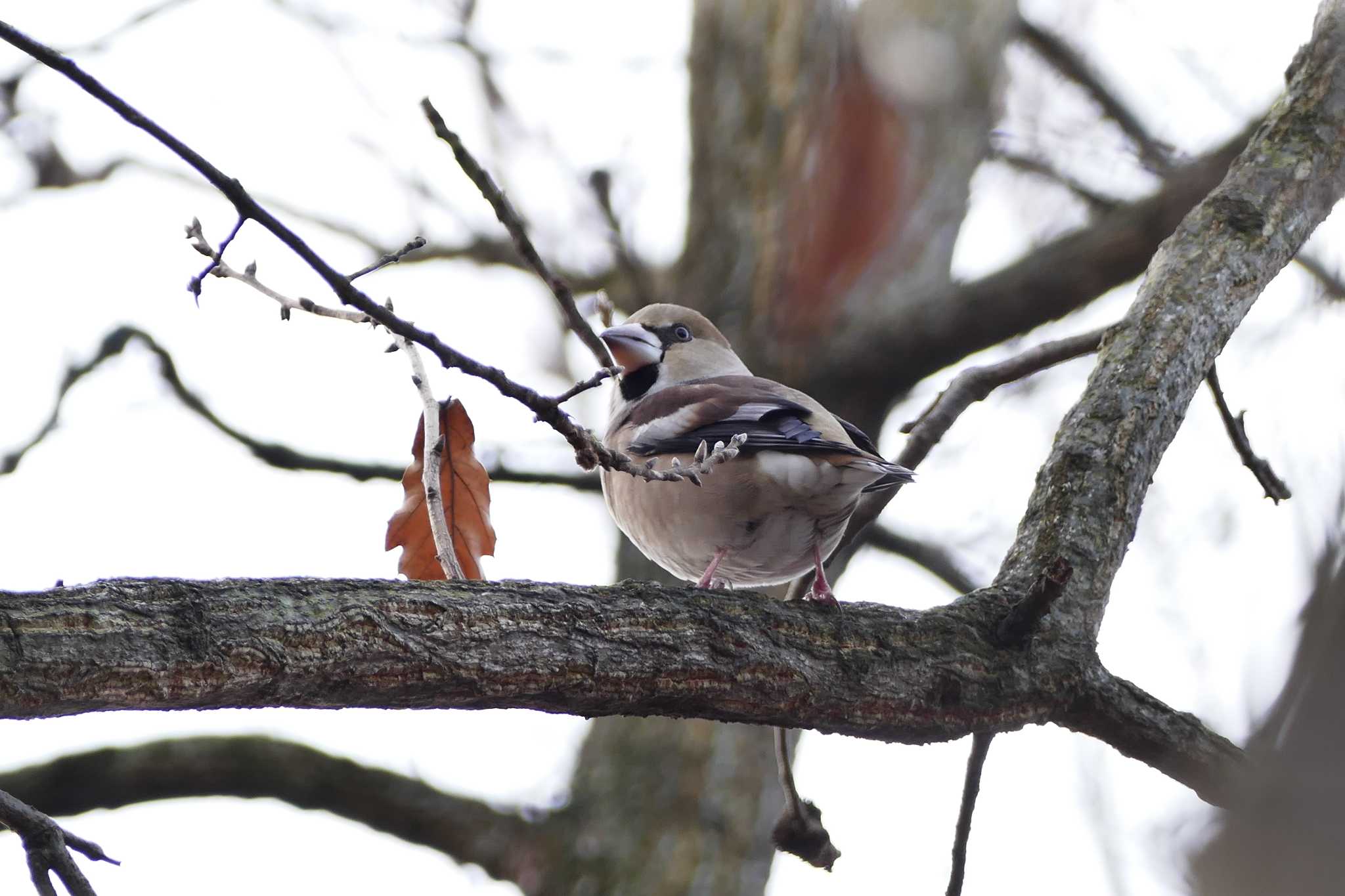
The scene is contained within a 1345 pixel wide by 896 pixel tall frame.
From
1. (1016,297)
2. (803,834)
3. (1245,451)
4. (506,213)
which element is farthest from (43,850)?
(1016,297)

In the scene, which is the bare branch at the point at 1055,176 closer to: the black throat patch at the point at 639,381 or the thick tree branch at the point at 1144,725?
the black throat patch at the point at 639,381

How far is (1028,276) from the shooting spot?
6434 millimetres

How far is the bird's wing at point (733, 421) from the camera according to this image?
364 centimetres

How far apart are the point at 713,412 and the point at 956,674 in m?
1.50

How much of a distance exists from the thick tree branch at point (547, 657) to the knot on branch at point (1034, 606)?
0.04m

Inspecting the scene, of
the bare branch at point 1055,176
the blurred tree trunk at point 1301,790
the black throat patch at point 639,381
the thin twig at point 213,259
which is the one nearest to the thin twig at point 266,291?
the thin twig at point 213,259

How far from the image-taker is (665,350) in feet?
17.5

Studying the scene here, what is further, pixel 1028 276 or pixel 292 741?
pixel 1028 276

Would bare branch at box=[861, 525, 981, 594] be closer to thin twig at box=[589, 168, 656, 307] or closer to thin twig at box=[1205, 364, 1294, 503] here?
thin twig at box=[589, 168, 656, 307]

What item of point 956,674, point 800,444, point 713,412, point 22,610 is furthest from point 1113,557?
point 22,610

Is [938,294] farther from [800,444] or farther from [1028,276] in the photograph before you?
[800,444]

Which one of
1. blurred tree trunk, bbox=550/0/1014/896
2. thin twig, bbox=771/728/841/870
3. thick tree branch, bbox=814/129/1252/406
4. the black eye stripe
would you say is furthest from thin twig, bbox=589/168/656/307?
thin twig, bbox=771/728/841/870

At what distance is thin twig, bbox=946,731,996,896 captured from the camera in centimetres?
304

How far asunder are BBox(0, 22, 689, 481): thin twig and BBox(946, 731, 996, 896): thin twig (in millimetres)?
1428
